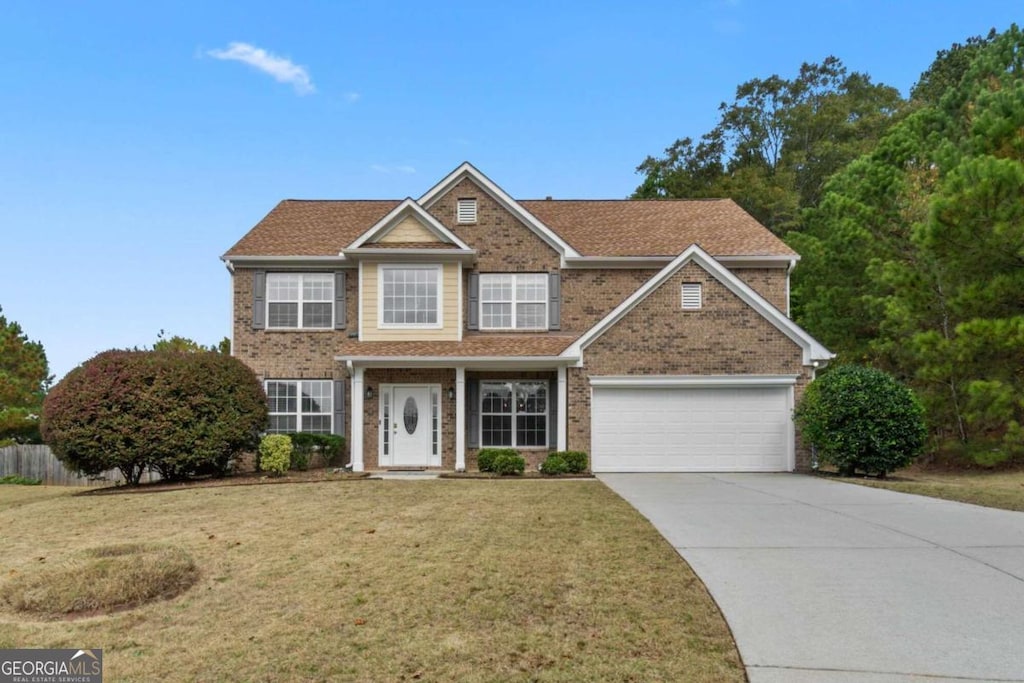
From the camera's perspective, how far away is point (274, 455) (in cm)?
1611

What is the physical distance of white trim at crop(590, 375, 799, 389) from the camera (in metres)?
16.7

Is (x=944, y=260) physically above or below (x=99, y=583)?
above

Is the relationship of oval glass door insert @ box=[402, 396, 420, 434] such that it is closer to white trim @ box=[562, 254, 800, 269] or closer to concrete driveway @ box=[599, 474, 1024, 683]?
white trim @ box=[562, 254, 800, 269]

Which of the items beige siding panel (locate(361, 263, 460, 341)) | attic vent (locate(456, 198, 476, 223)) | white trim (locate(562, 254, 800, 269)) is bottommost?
beige siding panel (locate(361, 263, 460, 341))

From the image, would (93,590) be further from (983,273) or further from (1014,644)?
(983,273)

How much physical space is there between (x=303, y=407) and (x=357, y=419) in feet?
6.32

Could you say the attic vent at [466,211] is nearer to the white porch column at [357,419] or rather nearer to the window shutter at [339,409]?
the white porch column at [357,419]

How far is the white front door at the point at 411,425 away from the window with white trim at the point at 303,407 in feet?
5.71

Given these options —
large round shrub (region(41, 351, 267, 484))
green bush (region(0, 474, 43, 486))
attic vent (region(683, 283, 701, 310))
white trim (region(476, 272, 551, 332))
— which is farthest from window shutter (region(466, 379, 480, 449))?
green bush (region(0, 474, 43, 486))

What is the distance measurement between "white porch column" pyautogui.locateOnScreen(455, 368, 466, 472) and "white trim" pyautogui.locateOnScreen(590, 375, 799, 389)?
310cm

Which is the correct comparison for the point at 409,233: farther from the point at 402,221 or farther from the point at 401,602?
the point at 401,602

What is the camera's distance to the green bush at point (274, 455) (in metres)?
16.1

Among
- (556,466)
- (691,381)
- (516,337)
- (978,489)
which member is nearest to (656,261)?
(691,381)

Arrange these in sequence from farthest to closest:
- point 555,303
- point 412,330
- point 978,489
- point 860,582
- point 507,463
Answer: point 555,303, point 412,330, point 507,463, point 978,489, point 860,582
